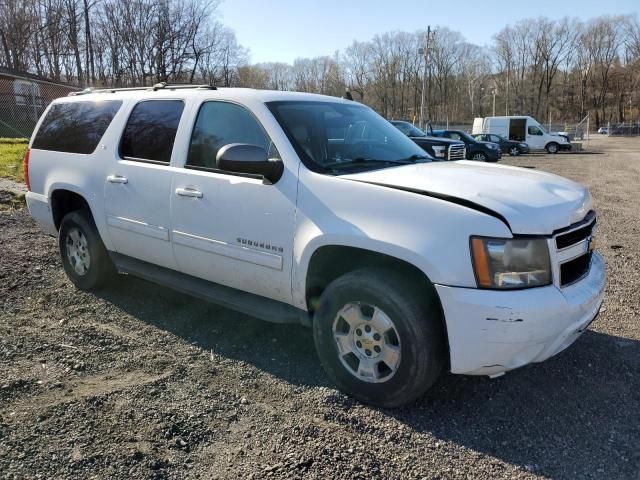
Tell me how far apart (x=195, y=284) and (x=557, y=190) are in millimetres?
2639

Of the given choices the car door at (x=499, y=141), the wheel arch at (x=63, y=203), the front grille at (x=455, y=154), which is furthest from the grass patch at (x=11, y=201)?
the car door at (x=499, y=141)

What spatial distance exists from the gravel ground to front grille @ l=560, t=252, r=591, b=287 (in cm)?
79

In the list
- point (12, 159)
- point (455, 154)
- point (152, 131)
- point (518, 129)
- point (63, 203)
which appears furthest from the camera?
point (518, 129)

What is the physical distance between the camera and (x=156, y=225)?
420cm

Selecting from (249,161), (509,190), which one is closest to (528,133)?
(509,190)

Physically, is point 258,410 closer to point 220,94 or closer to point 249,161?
point 249,161

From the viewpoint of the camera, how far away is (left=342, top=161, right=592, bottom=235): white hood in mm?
2787

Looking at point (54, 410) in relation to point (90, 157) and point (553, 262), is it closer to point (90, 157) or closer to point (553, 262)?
point (90, 157)

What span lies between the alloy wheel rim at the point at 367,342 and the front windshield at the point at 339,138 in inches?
35.9

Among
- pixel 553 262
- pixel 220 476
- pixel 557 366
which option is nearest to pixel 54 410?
pixel 220 476

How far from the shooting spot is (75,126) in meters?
5.05

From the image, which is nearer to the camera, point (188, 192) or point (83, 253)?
point (188, 192)

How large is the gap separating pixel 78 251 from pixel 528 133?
3636cm

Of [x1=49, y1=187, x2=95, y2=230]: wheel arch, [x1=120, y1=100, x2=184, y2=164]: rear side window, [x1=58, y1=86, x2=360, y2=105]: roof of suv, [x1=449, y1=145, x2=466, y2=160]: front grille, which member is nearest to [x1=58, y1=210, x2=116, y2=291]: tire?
[x1=49, y1=187, x2=95, y2=230]: wheel arch
